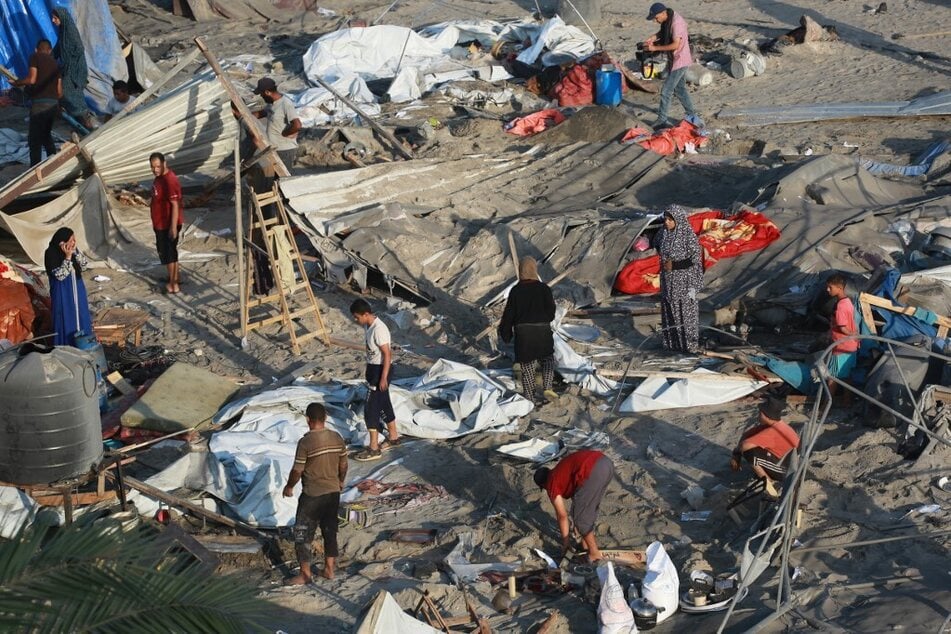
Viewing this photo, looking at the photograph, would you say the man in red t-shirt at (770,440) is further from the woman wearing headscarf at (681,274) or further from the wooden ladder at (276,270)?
the wooden ladder at (276,270)

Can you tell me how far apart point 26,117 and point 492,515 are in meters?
12.8

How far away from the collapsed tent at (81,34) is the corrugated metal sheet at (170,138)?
15.9ft

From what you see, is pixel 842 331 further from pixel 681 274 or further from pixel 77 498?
pixel 77 498

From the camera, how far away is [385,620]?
6227 mm

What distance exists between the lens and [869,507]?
7.81 m

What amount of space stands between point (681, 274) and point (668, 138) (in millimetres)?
5279

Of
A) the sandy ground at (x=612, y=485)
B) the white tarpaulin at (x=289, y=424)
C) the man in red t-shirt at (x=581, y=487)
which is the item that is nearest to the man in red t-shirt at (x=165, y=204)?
the sandy ground at (x=612, y=485)

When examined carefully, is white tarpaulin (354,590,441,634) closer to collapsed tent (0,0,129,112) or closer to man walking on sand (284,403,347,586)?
man walking on sand (284,403,347,586)

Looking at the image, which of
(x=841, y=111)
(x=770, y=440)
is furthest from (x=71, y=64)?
(x=770, y=440)

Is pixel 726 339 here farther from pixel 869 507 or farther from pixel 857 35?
pixel 857 35

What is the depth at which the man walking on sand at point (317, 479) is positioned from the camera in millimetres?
7355

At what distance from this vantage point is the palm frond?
15.1 feet

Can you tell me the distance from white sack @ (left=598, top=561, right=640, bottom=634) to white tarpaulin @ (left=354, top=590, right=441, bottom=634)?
1.08 meters

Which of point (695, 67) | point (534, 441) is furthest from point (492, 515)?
point (695, 67)
